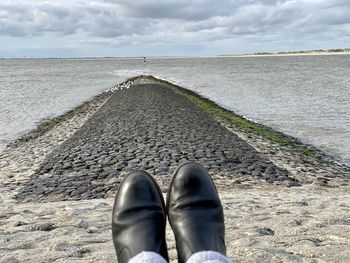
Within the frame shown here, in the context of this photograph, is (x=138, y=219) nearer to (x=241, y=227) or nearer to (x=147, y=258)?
(x=147, y=258)

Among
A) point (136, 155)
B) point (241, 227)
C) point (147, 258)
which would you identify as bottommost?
point (136, 155)

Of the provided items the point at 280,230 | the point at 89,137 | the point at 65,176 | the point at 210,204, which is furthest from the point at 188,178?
the point at 89,137

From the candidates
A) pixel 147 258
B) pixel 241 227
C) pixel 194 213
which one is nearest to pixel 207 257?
pixel 147 258

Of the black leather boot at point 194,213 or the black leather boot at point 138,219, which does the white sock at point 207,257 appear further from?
the black leather boot at point 138,219

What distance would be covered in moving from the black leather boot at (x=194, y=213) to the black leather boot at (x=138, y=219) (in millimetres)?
112

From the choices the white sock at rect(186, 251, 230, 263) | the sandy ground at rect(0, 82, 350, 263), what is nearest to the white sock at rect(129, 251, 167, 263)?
the white sock at rect(186, 251, 230, 263)

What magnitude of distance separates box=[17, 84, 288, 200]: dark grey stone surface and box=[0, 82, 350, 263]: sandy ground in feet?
2.63

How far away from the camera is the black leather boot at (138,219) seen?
9.33 ft

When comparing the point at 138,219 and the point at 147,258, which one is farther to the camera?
the point at 138,219

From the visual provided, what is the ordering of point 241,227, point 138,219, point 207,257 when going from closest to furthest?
point 207,257 < point 138,219 < point 241,227

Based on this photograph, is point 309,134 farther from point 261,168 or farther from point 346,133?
point 261,168

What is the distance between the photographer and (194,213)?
10.4 feet

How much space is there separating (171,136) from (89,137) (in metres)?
2.45

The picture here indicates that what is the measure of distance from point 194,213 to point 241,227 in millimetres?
1341
